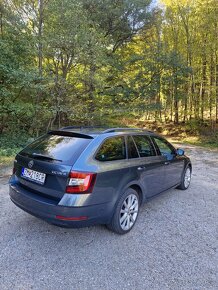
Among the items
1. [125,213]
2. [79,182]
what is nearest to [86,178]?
[79,182]

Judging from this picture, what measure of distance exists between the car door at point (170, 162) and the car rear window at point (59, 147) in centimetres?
153

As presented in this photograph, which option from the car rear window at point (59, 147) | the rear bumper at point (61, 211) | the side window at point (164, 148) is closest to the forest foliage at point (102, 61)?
the car rear window at point (59, 147)

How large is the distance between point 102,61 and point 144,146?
735cm

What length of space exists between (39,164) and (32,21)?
28.0 ft

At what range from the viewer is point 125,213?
2840 mm

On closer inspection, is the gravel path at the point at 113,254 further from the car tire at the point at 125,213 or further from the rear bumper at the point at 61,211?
the rear bumper at the point at 61,211

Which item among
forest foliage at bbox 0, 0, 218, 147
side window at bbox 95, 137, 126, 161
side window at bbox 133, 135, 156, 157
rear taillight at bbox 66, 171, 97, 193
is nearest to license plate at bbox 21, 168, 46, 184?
rear taillight at bbox 66, 171, 97, 193

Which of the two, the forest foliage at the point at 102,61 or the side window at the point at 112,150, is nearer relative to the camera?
the side window at the point at 112,150

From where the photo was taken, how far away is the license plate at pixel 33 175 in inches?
98.7

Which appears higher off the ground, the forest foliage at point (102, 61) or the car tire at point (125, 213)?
the forest foliage at point (102, 61)

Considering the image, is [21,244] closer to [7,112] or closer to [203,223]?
[203,223]

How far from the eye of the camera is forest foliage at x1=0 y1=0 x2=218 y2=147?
27.5 feet

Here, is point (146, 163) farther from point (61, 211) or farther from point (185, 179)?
point (185, 179)

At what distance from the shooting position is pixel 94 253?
2424 mm
